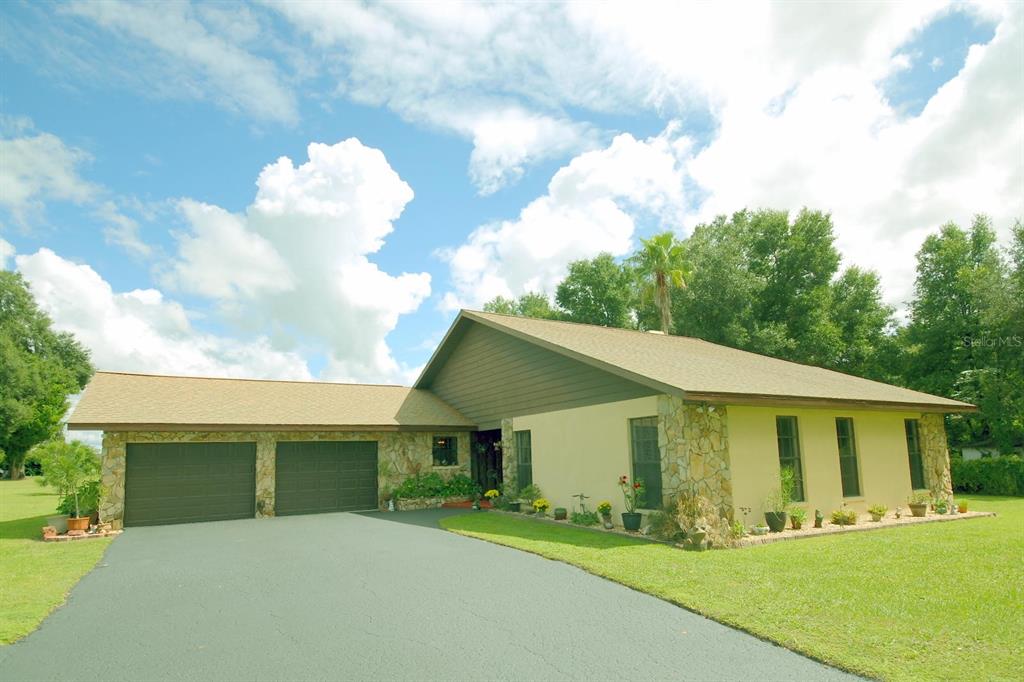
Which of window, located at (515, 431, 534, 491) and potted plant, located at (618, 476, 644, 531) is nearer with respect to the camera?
potted plant, located at (618, 476, 644, 531)

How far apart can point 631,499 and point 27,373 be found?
47.0 meters

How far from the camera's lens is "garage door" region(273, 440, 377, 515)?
695 inches

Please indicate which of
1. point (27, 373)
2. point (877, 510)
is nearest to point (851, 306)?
point (877, 510)

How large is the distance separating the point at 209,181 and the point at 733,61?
11.9 metres

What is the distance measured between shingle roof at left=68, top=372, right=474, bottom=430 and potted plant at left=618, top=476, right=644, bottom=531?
7597 mm

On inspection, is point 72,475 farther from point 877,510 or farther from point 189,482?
point 877,510

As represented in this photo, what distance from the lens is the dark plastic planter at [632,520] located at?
12.2 meters

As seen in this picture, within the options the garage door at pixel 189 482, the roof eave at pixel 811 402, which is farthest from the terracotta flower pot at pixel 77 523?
the roof eave at pixel 811 402

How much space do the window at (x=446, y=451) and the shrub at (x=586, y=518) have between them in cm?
690

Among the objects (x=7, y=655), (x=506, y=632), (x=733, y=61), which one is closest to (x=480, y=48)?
(x=733, y=61)

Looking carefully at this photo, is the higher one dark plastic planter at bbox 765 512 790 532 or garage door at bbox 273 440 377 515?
garage door at bbox 273 440 377 515

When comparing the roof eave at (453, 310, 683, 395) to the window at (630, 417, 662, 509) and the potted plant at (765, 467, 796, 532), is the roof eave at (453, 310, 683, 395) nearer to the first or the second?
the window at (630, 417, 662, 509)

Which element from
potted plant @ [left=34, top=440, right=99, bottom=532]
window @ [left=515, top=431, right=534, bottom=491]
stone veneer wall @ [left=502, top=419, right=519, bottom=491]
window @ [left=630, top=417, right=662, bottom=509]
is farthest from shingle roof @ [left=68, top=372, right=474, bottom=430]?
window @ [left=630, top=417, right=662, bottom=509]

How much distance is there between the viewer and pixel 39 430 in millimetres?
46719
